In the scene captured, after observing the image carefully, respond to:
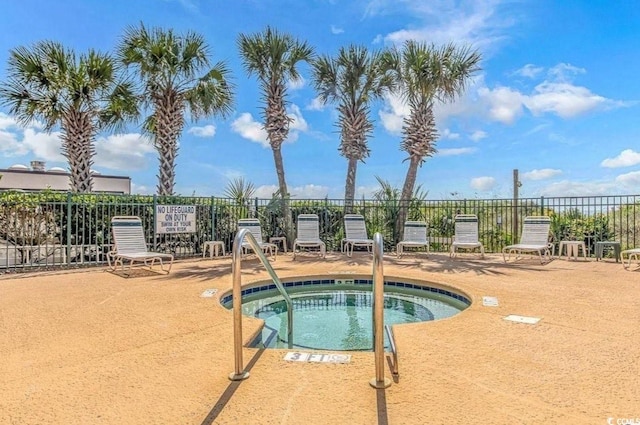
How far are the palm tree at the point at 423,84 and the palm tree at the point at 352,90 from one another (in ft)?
2.02

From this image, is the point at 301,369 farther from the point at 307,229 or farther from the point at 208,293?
the point at 307,229

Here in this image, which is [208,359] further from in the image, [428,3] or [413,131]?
[413,131]

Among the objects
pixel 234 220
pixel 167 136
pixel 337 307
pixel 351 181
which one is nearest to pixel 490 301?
pixel 337 307

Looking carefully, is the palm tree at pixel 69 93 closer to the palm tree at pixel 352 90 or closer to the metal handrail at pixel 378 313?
the palm tree at pixel 352 90

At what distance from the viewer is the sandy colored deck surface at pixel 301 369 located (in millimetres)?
2299

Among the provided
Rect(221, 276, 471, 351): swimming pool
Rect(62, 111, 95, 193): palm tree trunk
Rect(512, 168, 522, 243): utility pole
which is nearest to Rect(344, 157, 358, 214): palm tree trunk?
Rect(512, 168, 522, 243): utility pole

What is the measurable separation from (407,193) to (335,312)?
7.84m

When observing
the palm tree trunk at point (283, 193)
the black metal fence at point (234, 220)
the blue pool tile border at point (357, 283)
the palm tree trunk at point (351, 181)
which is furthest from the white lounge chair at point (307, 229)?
the blue pool tile border at point (357, 283)

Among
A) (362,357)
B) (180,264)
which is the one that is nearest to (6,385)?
(362,357)

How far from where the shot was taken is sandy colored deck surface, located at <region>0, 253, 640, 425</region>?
2.30 m

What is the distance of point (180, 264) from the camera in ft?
30.6

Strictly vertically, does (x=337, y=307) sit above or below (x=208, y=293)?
below

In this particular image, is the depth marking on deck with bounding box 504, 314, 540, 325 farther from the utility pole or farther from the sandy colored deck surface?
Result: the utility pole

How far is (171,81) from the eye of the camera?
1129cm
